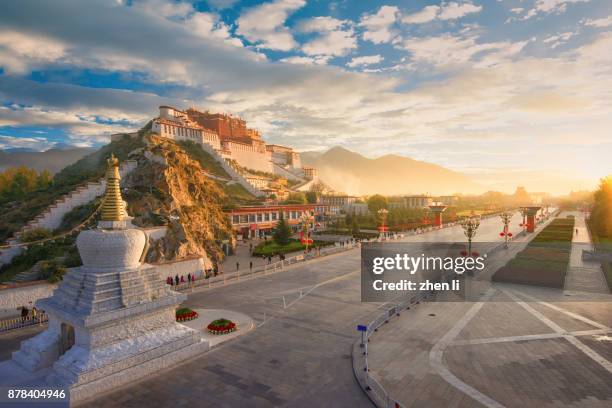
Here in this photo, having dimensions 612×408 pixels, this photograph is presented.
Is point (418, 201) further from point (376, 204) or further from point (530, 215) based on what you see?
point (530, 215)

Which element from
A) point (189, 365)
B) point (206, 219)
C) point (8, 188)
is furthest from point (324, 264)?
point (8, 188)

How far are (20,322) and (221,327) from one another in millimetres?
12598

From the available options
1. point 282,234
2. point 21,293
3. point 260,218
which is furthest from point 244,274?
point 260,218

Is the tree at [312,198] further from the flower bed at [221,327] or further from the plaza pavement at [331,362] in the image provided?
the flower bed at [221,327]

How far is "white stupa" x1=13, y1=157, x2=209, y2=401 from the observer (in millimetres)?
13961

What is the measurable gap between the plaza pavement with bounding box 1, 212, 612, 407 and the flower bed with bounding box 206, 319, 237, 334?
115cm

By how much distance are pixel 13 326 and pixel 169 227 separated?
14.4m

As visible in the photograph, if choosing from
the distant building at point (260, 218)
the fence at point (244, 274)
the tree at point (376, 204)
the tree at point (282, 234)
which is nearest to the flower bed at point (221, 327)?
the fence at point (244, 274)

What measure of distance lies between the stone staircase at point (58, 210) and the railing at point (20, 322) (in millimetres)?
8756

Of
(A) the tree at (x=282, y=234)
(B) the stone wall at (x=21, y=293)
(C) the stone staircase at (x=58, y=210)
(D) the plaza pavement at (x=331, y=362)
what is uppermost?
(C) the stone staircase at (x=58, y=210)

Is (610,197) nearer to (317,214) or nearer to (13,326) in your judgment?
(317,214)

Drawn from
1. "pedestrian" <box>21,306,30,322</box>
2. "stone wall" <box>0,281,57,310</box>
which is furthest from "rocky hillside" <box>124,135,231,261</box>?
"pedestrian" <box>21,306,30,322</box>

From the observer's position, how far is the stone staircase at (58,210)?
2814 cm

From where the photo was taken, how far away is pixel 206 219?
140 ft
